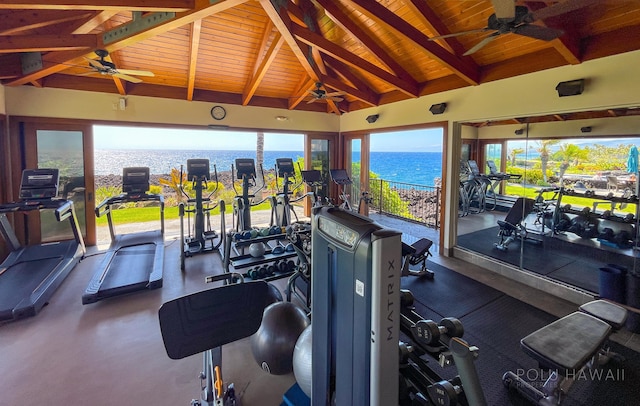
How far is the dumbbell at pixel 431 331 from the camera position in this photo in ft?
4.53

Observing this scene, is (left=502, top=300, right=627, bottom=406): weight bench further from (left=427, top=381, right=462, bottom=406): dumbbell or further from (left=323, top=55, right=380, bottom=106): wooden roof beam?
(left=323, top=55, right=380, bottom=106): wooden roof beam

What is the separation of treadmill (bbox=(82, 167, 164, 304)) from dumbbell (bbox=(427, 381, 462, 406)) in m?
3.55

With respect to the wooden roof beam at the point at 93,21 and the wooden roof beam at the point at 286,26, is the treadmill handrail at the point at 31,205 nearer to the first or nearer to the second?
the wooden roof beam at the point at 93,21

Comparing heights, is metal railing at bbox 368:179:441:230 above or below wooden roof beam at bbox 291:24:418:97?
below

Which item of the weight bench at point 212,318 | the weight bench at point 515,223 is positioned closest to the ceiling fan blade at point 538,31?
the weight bench at point 515,223

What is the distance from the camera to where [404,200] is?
27.0 ft

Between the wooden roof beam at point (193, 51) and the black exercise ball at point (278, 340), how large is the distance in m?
3.56

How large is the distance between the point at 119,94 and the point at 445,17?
5.41 metres

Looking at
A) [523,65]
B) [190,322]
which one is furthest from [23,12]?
[523,65]

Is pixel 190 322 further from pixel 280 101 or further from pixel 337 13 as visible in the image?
pixel 280 101

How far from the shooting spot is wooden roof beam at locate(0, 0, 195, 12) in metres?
2.62

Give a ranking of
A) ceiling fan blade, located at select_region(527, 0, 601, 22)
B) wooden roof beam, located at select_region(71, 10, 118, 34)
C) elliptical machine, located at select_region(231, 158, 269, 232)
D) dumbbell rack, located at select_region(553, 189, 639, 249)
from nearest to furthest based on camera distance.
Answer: ceiling fan blade, located at select_region(527, 0, 601, 22)
wooden roof beam, located at select_region(71, 10, 118, 34)
dumbbell rack, located at select_region(553, 189, 639, 249)
elliptical machine, located at select_region(231, 158, 269, 232)

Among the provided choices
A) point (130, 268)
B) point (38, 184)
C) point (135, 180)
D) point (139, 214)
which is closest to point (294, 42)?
point (135, 180)

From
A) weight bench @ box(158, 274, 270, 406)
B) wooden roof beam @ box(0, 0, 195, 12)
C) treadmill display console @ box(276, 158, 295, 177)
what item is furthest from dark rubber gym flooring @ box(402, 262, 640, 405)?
wooden roof beam @ box(0, 0, 195, 12)
